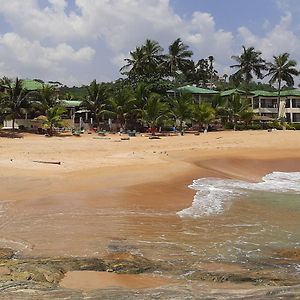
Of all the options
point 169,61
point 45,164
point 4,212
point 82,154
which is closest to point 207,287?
point 4,212

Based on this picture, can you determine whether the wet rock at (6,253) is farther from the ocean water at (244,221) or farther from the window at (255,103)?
the window at (255,103)

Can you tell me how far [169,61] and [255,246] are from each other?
185 ft

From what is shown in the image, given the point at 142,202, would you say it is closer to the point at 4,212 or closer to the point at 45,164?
the point at 4,212

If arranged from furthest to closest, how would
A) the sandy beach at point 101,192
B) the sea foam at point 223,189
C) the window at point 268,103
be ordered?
the window at point 268,103, the sea foam at point 223,189, the sandy beach at point 101,192

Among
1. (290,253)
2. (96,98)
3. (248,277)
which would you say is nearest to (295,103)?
(96,98)

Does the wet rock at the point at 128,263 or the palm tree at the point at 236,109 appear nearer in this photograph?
the wet rock at the point at 128,263

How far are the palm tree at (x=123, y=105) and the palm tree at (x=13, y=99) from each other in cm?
868

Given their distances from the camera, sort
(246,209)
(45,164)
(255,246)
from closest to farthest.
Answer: (255,246) < (246,209) < (45,164)

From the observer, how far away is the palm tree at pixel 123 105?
48.4m

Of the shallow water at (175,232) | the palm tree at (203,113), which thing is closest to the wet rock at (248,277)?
the shallow water at (175,232)

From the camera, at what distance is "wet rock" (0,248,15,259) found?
8.18 m

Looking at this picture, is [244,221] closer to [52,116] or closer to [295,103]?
[52,116]

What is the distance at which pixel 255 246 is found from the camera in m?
9.78

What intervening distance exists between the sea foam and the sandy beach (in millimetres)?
421
